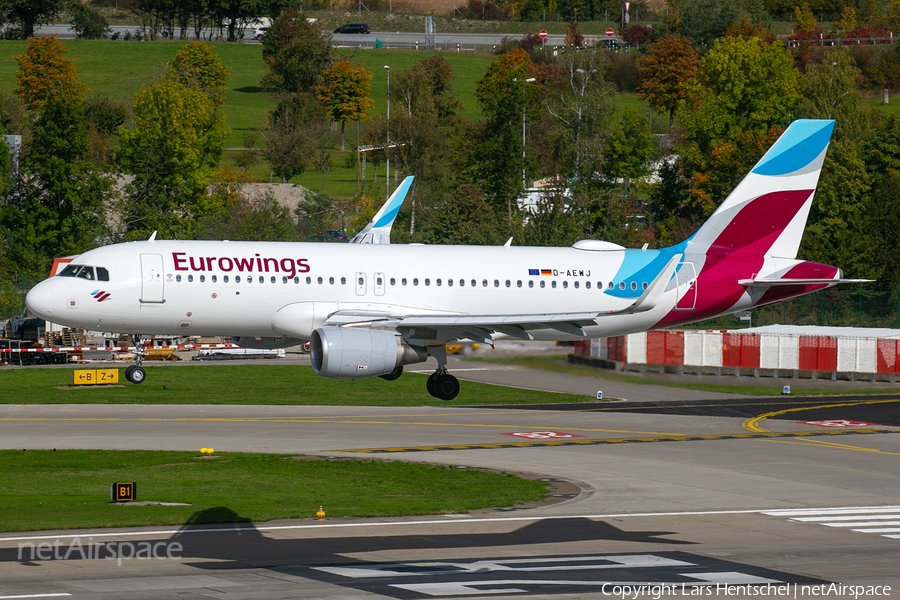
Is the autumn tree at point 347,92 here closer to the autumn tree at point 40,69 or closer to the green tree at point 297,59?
the green tree at point 297,59

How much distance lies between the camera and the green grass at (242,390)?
5575cm

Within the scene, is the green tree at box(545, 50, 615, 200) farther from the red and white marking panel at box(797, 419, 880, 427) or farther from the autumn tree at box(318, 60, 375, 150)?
the red and white marking panel at box(797, 419, 880, 427)

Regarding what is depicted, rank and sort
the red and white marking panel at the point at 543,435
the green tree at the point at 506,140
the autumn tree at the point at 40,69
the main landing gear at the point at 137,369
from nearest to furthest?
the red and white marking panel at the point at 543,435 → the main landing gear at the point at 137,369 → the green tree at the point at 506,140 → the autumn tree at the point at 40,69

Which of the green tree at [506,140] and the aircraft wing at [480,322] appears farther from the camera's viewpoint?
the green tree at [506,140]

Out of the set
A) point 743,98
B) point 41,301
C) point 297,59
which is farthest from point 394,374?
Result: point 297,59

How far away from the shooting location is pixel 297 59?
179 meters

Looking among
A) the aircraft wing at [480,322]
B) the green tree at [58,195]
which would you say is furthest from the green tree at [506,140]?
the aircraft wing at [480,322]

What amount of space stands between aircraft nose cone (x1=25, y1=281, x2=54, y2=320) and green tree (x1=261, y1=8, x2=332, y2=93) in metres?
141

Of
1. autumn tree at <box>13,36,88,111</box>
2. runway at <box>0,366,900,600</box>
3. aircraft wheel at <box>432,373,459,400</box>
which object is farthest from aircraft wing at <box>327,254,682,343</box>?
autumn tree at <box>13,36,88,111</box>

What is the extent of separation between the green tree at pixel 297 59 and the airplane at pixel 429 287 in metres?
138

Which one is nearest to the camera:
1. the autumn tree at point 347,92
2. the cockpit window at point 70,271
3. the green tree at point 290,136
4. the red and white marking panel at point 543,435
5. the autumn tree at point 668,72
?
the cockpit window at point 70,271

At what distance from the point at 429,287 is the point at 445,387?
3.91 meters

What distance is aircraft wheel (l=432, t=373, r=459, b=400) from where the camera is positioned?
43.2 metres

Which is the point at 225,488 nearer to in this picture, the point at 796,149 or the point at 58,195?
the point at 796,149
